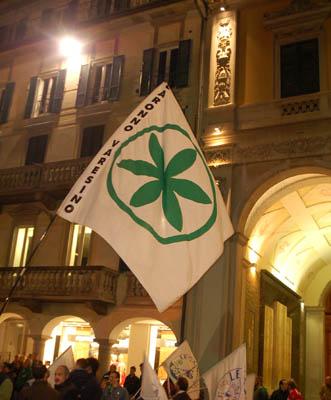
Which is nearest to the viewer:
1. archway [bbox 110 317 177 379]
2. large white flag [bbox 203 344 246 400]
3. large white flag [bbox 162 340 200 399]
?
large white flag [bbox 203 344 246 400]

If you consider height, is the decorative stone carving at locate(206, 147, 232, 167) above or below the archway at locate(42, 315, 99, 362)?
above

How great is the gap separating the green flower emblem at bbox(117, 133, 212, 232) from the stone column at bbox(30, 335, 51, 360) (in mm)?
12450

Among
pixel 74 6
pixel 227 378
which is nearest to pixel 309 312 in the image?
pixel 227 378

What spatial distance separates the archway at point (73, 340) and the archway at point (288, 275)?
6.00 meters

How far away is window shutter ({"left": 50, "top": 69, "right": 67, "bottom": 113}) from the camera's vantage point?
19.1m

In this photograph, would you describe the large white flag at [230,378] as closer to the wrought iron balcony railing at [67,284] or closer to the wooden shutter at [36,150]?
the wrought iron balcony railing at [67,284]

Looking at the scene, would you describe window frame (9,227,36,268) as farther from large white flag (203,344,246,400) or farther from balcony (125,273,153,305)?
large white flag (203,344,246,400)

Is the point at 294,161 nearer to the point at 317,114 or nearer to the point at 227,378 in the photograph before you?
the point at 317,114

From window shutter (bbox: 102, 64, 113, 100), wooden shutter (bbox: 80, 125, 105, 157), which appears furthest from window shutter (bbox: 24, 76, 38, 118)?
window shutter (bbox: 102, 64, 113, 100)

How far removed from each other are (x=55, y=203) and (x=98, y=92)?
4.14m

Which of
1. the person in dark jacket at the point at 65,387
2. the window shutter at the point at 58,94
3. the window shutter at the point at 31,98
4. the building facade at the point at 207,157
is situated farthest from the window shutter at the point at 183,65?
the person in dark jacket at the point at 65,387

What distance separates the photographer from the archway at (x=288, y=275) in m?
15.0

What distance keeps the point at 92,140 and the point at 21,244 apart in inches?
169

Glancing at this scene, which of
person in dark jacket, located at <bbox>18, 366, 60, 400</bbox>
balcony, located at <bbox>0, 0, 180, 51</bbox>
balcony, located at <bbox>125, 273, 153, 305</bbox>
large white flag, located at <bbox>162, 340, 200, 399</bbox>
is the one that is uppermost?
balcony, located at <bbox>0, 0, 180, 51</bbox>
